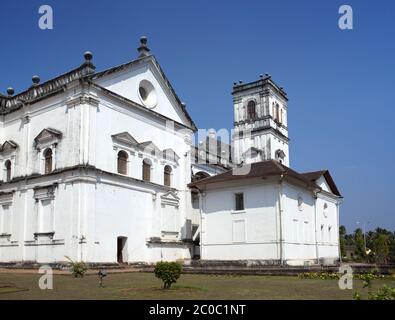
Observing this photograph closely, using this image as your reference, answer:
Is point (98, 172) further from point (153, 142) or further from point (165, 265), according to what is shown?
point (165, 265)

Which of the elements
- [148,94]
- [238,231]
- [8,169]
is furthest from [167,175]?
[8,169]

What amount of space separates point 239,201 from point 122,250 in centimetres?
832

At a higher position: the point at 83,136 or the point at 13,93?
the point at 13,93

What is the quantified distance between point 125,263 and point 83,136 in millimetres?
8601

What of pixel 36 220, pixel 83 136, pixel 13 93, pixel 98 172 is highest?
pixel 13 93

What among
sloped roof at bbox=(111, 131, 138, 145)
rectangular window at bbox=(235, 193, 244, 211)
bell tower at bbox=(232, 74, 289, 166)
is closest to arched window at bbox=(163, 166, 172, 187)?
sloped roof at bbox=(111, 131, 138, 145)

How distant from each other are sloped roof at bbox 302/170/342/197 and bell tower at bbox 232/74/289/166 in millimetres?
18005

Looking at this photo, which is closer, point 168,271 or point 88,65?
point 168,271

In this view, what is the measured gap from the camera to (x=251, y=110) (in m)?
59.9

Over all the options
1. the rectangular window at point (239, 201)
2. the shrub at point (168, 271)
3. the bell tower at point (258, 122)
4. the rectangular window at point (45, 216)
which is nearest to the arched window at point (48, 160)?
the rectangular window at point (45, 216)

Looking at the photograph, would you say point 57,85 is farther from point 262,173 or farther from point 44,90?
point 262,173

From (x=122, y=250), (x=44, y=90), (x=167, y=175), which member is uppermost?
(x=44, y=90)

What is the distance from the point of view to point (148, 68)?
111 feet
